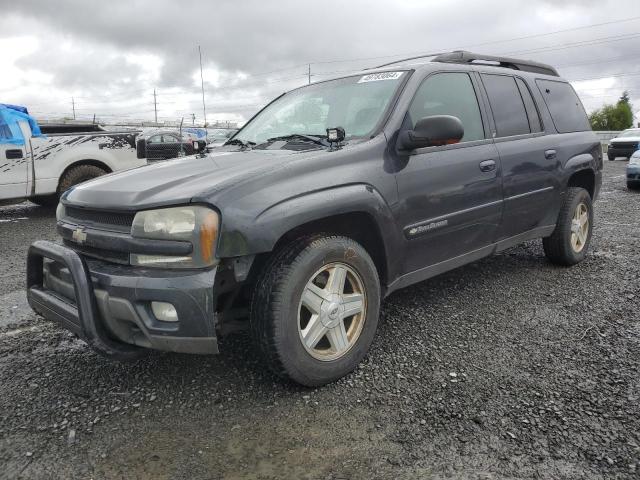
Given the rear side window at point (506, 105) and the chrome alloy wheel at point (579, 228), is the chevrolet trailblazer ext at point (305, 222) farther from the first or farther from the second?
the chrome alloy wheel at point (579, 228)

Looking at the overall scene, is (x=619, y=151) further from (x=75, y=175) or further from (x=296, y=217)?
(x=296, y=217)

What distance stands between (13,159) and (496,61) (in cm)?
705

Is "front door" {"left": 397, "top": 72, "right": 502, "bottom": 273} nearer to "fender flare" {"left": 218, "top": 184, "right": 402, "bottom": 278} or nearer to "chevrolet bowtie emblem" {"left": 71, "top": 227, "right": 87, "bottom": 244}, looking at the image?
"fender flare" {"left": 218, "top": 184, "right": 402, "bottom": 278}

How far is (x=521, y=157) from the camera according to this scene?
3854 mm

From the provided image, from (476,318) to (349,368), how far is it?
1.25 metres

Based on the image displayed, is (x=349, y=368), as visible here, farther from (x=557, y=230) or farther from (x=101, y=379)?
(x=557, y=230)

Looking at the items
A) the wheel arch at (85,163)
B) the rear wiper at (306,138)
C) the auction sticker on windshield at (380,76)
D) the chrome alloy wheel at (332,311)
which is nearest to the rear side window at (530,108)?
the auction sticker on windshield at (380,76)

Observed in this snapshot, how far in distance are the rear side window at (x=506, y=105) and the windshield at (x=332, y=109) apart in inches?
37.0

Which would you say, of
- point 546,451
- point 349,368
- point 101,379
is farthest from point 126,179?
point 546,451

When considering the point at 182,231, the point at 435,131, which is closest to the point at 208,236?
the point at 182,231

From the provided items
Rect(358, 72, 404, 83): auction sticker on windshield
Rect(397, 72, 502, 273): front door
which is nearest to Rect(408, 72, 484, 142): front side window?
Rect(397, 72, 502, 273): front door

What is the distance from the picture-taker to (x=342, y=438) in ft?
7.29

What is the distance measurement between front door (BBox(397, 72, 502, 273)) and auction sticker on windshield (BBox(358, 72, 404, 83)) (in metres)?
0.18

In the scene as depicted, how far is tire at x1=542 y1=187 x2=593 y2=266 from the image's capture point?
447 cm
